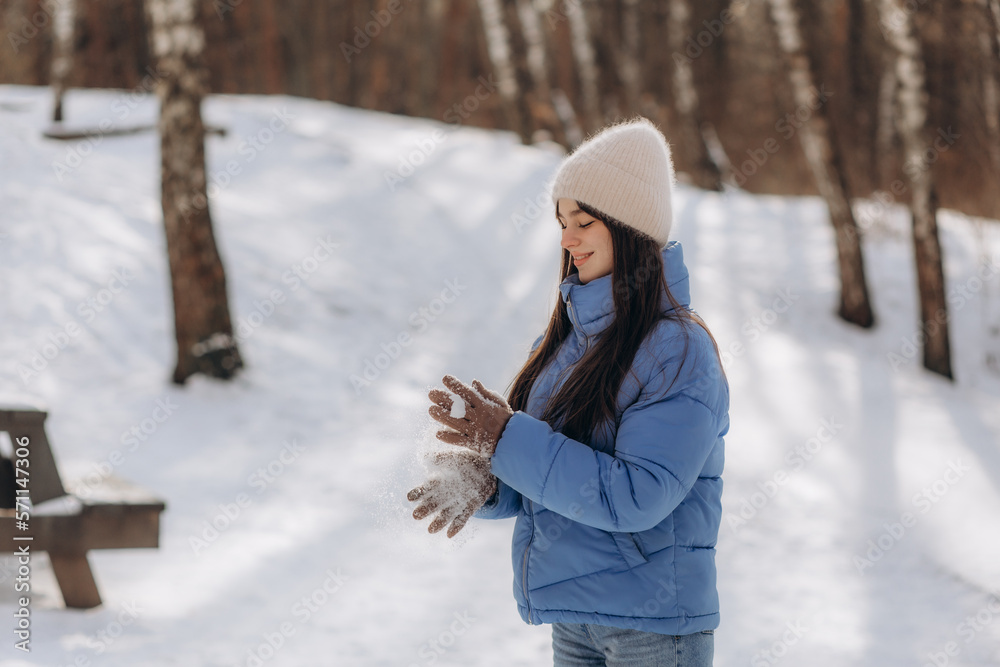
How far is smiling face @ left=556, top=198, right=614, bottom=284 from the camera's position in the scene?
→ 1.79 m

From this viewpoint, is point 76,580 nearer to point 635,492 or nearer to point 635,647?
point 635,647

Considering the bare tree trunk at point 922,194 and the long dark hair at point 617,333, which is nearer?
the long dark hair at point 617,333

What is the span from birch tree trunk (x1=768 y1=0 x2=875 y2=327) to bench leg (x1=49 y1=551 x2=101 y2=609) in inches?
297

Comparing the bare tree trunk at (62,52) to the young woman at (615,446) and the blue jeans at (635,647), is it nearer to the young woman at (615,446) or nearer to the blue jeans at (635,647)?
the young woman at (615,446)

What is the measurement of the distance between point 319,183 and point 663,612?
36.1 ft

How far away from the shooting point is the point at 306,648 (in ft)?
12.7

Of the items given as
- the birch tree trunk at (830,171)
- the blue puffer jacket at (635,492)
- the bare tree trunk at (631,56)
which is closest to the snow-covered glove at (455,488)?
the blue puffer jacket at (635,492)

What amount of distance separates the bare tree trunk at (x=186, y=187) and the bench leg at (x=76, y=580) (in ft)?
9.95

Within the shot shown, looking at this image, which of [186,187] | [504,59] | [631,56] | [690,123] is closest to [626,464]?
[186,187]

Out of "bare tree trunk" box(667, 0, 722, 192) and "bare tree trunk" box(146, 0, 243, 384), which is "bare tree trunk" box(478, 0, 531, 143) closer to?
"bare tree trunk" box(667, 0, 722, 192)

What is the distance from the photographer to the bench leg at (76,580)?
3842mm

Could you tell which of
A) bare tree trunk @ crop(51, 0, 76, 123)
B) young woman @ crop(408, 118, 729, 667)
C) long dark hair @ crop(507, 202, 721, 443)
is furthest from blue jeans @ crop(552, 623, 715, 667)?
bare tree trunk @ crop(51, 0, 76, 123)

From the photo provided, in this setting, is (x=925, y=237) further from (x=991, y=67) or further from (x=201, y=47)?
(x=201, y=47)

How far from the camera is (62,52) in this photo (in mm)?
12625
